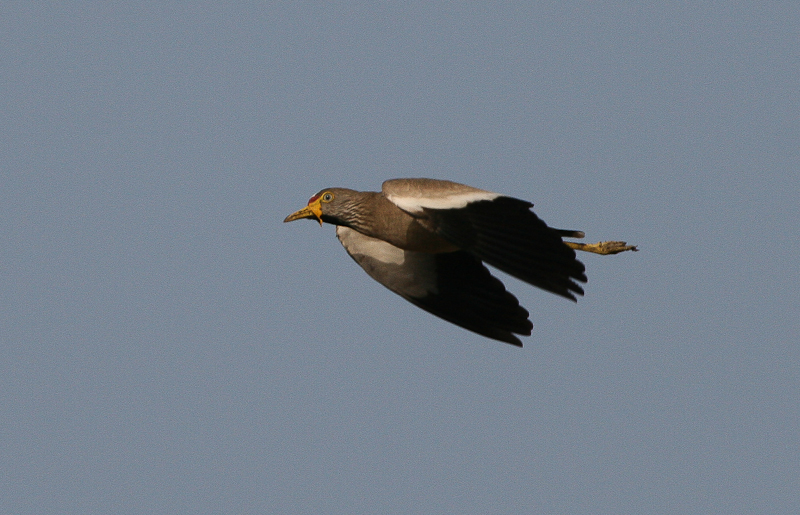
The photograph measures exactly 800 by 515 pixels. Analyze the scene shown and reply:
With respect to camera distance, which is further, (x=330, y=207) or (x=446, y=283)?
(x=446, y=283)

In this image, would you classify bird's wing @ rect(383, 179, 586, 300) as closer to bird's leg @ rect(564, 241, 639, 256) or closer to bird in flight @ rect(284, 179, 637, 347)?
bird in flight @ rect(284, 179, 637, 347)

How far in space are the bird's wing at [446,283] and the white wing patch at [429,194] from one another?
1.55 meters

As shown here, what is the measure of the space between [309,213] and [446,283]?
5.17 ft

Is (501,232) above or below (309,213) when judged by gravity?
below

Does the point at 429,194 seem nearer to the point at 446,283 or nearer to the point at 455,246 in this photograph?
the point at 455,246

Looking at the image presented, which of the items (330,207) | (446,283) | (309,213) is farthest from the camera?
(446,283)

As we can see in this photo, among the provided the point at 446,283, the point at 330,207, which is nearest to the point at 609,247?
the point at 446,283

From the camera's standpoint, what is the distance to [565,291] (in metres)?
8.48

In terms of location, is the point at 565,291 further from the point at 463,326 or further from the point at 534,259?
the point at 463,326

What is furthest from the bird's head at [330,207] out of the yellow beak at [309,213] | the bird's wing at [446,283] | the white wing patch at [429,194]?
the white wing patch at [429,194]

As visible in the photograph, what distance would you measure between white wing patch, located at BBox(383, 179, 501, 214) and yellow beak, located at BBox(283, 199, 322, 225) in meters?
1.24

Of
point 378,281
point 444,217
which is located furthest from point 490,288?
point 444,217

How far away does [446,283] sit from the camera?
11.0 meters

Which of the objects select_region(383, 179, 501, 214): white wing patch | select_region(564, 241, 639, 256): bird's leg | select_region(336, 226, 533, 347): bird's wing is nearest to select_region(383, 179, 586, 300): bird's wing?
select_region(383, 179, 501, 214): white wing patch
